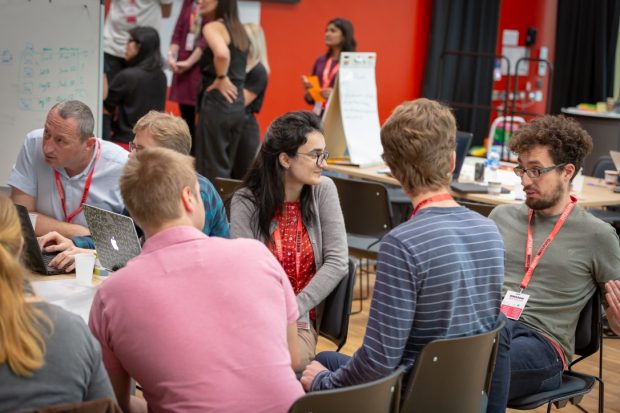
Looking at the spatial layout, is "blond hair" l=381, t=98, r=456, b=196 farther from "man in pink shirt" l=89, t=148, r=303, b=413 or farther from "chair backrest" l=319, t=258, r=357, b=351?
"chair backrest" l=319, t=258, r=357, b=351

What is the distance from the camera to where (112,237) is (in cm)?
267

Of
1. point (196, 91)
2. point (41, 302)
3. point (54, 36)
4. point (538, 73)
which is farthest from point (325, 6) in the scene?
point (41, 302)

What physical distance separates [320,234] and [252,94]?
142 inches

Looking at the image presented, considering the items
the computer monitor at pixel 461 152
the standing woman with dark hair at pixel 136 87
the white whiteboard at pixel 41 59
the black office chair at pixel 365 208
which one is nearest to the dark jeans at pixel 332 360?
the black office chair at pixel 365 208

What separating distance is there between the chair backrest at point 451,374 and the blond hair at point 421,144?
1.31 feet

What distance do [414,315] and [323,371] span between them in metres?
0.39

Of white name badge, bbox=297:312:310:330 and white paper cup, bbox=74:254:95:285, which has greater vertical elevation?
white paper cup, bbox=74:254:95:285

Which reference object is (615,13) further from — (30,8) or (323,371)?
(323,371)

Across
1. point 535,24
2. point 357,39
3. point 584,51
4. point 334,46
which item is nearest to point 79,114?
point 334,46

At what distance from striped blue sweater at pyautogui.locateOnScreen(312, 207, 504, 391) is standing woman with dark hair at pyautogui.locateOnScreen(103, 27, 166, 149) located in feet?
14.5

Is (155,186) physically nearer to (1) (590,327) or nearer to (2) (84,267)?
(2) (84,267)

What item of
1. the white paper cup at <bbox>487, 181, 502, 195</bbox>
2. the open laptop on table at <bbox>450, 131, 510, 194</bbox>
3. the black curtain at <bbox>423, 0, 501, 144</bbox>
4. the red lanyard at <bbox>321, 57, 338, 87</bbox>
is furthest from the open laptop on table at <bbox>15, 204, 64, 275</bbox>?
the black curtain at <bbox>423, 0, 501, 144</bbox>

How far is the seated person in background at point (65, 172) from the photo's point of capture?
3.37m

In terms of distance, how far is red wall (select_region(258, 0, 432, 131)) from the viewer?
873 cm
